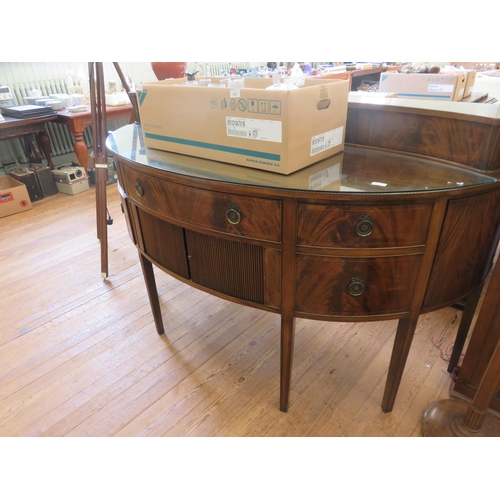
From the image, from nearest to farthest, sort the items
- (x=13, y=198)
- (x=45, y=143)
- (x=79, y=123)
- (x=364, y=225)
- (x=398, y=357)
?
(x=364, y=225)
(x=398, y=357)
(x=13, y=198)
(x=79, y=123)
(x=45, y=143)

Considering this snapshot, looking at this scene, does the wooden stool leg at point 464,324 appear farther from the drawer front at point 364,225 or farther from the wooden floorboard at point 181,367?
the drawer front at point 364,225

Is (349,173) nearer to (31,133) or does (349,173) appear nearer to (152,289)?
(152,289)

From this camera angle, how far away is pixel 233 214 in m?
0.95

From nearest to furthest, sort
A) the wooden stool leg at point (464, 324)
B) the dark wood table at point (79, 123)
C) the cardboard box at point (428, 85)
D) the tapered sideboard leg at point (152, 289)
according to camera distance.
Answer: the wooden stool leg at point (464, 324), the tapered sideboard leg at point (152, 289), the cardboard box at point (428, 85), the dark wood table at point (79, 123)

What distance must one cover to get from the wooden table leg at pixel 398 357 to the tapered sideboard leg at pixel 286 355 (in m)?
0.30

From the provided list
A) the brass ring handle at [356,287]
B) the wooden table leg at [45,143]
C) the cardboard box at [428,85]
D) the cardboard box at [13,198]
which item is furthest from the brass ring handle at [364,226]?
the wooden table leg at [45,143]

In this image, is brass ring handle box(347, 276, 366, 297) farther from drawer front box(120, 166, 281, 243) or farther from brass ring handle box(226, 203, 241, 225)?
brass ring handle box(226, 203, 241, 225)

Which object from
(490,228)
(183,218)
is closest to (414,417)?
(490,228)

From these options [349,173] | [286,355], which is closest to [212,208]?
[349,173]

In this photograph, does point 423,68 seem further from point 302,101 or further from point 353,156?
point 302,101

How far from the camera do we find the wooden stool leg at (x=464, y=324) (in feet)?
3.89

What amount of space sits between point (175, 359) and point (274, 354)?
0.40 metres

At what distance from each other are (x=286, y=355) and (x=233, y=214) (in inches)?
19.1

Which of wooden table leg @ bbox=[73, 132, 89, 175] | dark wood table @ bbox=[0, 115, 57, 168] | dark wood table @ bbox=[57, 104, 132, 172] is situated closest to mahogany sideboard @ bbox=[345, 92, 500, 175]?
dark wood table @ bbox=[57, 104, 132, 172]
